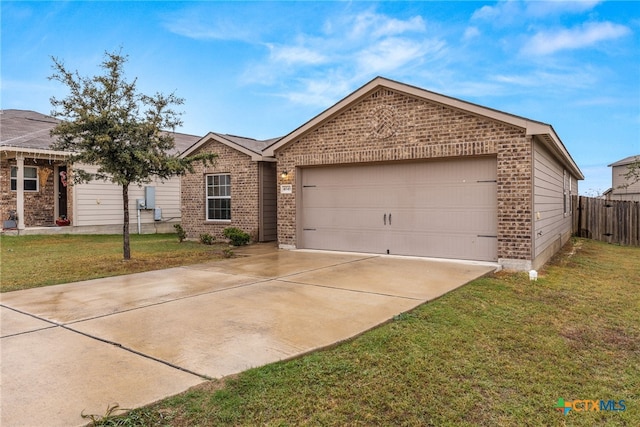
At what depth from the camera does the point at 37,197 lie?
16.9m

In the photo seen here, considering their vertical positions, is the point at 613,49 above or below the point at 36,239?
above

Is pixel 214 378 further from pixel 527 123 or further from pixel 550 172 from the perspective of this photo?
pixel 550 172

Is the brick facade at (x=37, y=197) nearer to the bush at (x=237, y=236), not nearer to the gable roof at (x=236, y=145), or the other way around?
the gable roof at (x=236, y=145)

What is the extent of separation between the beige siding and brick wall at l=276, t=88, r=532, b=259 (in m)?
0.54

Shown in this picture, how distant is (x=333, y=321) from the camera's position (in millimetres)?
4777

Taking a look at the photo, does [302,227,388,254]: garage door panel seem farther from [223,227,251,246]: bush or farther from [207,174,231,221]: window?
[207,174,231,221]: window

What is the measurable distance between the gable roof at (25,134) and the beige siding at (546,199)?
47.4 ft

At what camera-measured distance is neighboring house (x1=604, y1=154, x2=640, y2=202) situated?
86.2 ft

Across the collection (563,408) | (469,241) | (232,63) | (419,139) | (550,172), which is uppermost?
(232,63)

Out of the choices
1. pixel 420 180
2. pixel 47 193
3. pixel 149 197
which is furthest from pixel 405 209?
pixel 47 193

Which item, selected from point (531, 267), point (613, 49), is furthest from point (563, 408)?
point (613, 49)

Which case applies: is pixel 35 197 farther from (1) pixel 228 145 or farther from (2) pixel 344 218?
(2) pixel 344 218

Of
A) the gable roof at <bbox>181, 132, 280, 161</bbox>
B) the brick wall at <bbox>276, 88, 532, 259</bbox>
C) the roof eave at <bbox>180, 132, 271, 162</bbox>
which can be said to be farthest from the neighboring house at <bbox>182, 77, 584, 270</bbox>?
the gable roof at <bbox>181, 132, 280, 161</bbox>

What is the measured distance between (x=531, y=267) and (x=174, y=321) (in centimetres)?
698
